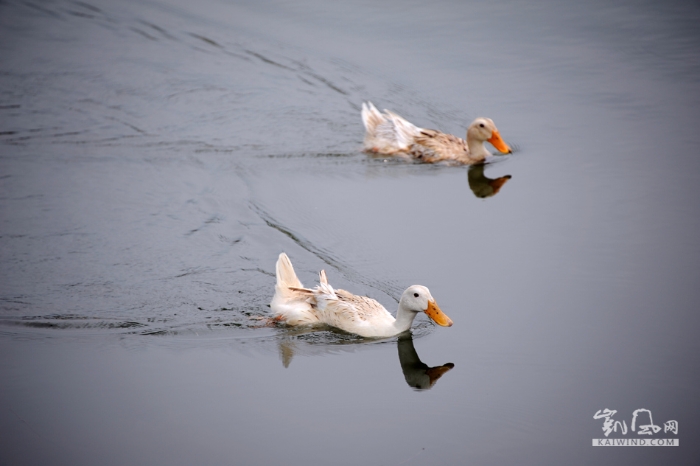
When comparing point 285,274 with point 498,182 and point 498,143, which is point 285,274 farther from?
point 498,143

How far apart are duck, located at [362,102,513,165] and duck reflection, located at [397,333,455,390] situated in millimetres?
4858

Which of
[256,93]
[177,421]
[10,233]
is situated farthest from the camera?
[256,93]

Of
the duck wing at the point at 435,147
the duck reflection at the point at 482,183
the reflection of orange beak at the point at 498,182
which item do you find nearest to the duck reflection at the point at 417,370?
the duck reflection at the point at 482,183

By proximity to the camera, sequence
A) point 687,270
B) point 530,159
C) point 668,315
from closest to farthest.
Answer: point 668,315 < point 687,270 < point 530,159

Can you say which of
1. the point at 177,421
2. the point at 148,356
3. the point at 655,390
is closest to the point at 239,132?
the point at 148,356

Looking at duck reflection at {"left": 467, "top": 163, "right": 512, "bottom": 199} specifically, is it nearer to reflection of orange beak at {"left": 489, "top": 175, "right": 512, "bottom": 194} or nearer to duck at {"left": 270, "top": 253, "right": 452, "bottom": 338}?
reflection of orange beak at {"left": 489, "top": 175, "right": 512, "bottom": 194}

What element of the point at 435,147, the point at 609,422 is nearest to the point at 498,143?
the point at 435,147

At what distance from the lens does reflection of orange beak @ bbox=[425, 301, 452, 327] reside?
7812 mm

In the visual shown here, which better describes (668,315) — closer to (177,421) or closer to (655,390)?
(655,390)

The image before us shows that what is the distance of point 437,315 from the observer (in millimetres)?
7828

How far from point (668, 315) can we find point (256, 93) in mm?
8540

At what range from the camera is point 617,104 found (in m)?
12.8

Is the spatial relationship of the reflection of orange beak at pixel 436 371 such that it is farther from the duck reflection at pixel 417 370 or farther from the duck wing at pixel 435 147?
the duck wing at pixel 435 147

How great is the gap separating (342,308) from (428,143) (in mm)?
4647
